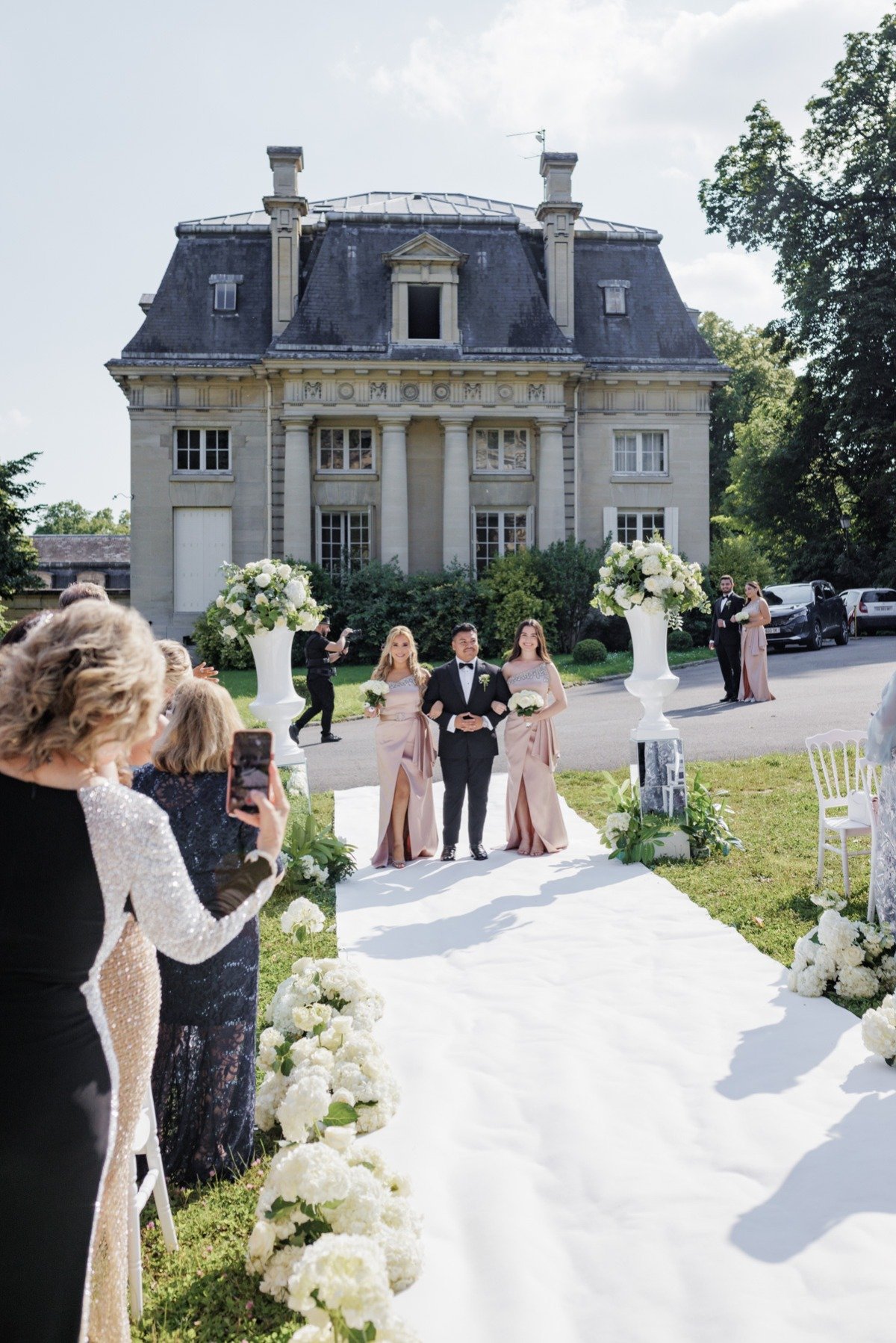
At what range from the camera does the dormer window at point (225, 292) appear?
3209cm

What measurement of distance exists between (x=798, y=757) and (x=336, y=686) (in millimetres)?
→ 10916

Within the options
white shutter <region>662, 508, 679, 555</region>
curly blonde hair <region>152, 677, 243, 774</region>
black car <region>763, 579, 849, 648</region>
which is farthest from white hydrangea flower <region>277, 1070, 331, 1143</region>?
white shutter <region>662, 508, 679, 555</region>

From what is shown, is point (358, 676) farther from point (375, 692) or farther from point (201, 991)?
point (201, 991)

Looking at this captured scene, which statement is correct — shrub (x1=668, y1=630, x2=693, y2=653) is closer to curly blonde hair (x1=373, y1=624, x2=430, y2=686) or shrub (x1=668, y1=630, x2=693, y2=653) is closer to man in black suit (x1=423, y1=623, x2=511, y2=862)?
man in black suit (x1=423, y1=623, x2=511, y2=862)

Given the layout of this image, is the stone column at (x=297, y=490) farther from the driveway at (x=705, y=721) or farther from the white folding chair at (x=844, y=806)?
the white folding chair at (x=844, y=806)

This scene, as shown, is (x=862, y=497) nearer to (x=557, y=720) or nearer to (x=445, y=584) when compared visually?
(x=445, y=584)

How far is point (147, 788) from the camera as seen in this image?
15.1ft

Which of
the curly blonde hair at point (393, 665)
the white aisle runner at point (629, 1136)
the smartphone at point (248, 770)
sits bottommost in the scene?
the white aisle runner at point (629, 1136)

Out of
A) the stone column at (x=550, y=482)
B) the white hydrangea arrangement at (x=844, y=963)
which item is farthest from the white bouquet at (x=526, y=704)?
the stone column at (x=550, y=482)

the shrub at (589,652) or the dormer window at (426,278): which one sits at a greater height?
the dormer window at (426,278)

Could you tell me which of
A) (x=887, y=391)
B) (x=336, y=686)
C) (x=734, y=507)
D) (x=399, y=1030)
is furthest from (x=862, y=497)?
(x=399, y=1030)

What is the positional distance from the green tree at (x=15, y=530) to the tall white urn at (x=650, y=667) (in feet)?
79.9

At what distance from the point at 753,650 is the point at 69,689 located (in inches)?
660

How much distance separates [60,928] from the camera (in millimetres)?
2486
